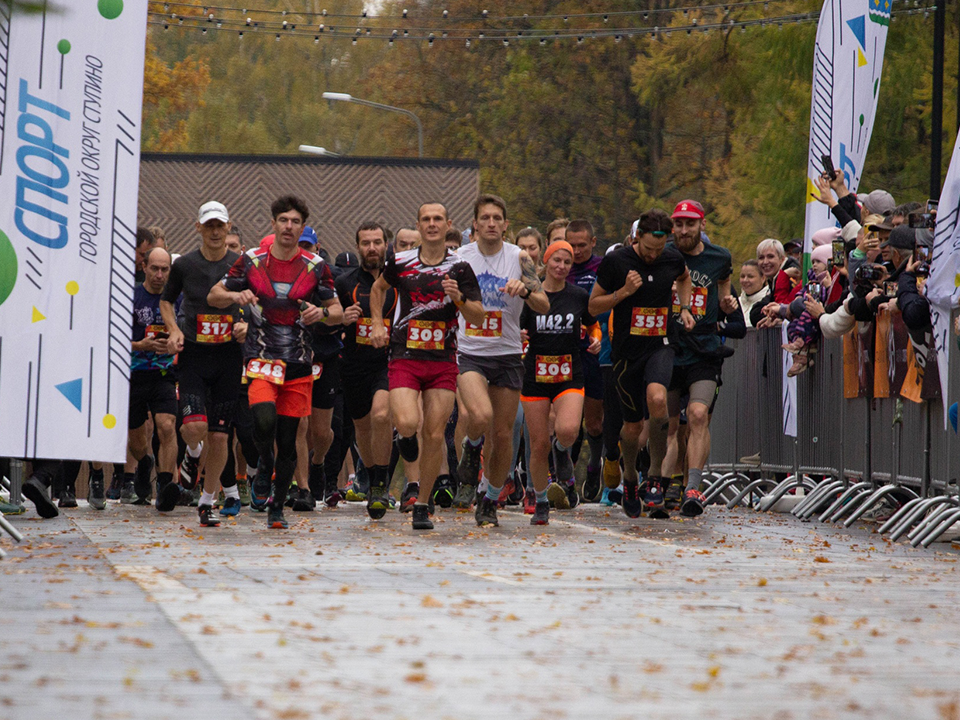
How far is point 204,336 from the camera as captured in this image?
13258mm

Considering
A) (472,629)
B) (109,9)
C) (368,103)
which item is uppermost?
(368,103)

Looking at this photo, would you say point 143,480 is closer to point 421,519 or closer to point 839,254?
point 421,519

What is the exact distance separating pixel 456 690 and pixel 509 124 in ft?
142

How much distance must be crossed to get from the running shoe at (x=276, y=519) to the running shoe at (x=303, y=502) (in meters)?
2.48

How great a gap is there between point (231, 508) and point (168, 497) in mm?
991

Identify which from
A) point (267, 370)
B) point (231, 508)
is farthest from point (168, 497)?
point (267, 370)

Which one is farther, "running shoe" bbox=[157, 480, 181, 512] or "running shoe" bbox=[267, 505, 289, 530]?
"running shoe" bbox=[157, 480, 181, 512]

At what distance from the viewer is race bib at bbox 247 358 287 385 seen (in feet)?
38.4

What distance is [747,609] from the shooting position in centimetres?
716

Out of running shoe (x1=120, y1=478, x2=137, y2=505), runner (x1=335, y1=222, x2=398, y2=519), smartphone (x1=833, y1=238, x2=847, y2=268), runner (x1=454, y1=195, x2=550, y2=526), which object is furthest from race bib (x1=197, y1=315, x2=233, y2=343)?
smartphone (x1=833, y1=238, x2=847, y2=268)

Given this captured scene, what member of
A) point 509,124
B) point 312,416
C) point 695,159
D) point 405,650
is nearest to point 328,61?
point 509,124

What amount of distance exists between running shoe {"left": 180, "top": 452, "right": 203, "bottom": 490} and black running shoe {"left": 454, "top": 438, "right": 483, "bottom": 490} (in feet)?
8.25

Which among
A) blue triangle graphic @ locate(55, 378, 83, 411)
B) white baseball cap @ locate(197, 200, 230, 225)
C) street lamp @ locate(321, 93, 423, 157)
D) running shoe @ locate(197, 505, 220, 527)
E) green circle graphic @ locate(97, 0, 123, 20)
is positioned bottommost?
running shoe @ locate(197, 505, 220, 527)

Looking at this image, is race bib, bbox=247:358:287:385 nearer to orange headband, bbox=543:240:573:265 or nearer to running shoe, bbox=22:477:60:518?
running shoe, bbox=22:477:60:518
